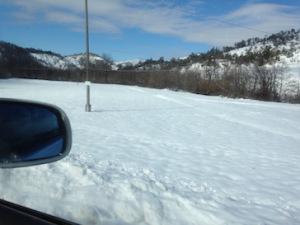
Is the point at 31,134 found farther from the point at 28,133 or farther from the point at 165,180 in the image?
the point at 165,180

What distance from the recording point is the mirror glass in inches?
84.3

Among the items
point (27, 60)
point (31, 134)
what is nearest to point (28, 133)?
point (31, 134)

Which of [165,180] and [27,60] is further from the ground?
[165,180]

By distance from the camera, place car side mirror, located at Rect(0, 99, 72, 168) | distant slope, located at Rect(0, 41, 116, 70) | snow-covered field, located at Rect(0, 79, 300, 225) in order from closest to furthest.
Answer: car side mirror, located at Rect(0, 99, 72, 168) < snow-covered field, located at Rect(0, 79, 300, 225) < distant slope, located at Rect(0, 41, 116, 70)

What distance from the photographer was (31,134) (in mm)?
2369

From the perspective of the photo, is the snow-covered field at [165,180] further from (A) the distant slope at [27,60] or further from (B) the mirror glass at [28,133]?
(B) the mirror glass at [28,133]

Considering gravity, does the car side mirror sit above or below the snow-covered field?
above

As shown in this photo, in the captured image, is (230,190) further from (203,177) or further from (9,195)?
(9,195)

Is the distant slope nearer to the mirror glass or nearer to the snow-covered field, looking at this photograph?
the snow-covered field

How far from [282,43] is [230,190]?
17165 cm

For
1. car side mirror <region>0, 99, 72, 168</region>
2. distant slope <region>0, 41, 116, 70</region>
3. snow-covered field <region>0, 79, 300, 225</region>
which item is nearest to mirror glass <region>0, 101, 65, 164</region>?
car side mirror <region>0, 99, 72, 168</region>

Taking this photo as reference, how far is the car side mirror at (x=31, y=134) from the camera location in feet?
6.94

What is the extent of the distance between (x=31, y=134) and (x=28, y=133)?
2 cm

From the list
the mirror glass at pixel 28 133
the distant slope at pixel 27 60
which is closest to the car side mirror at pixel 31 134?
the mirror glass at pixel 28 133
